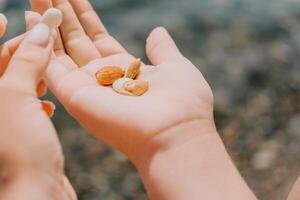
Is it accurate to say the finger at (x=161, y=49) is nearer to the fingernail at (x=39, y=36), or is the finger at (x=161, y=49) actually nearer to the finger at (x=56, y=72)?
the finger at (x=56, y=72)

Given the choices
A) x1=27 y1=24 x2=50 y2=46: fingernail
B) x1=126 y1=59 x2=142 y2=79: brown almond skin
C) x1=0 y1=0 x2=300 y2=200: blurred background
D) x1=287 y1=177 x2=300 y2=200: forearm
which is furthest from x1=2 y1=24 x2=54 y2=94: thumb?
x1=0 y1=0 x2=300 y2=200: blurred background

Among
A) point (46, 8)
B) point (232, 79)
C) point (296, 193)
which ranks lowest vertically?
point (232, 79)

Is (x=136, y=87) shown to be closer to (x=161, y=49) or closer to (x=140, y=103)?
(x=140, y=103)

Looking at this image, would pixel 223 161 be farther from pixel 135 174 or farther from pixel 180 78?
pixel 135 174

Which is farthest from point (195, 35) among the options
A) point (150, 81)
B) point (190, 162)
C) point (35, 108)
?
point (35, 108)

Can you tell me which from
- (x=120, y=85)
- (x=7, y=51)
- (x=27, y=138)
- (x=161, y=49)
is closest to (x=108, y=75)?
(x=120, y=85)

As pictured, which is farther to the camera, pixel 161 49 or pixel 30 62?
pixel 161 49

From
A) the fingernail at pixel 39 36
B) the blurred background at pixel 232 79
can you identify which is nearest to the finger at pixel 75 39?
the fingernail at pixel 39 36
